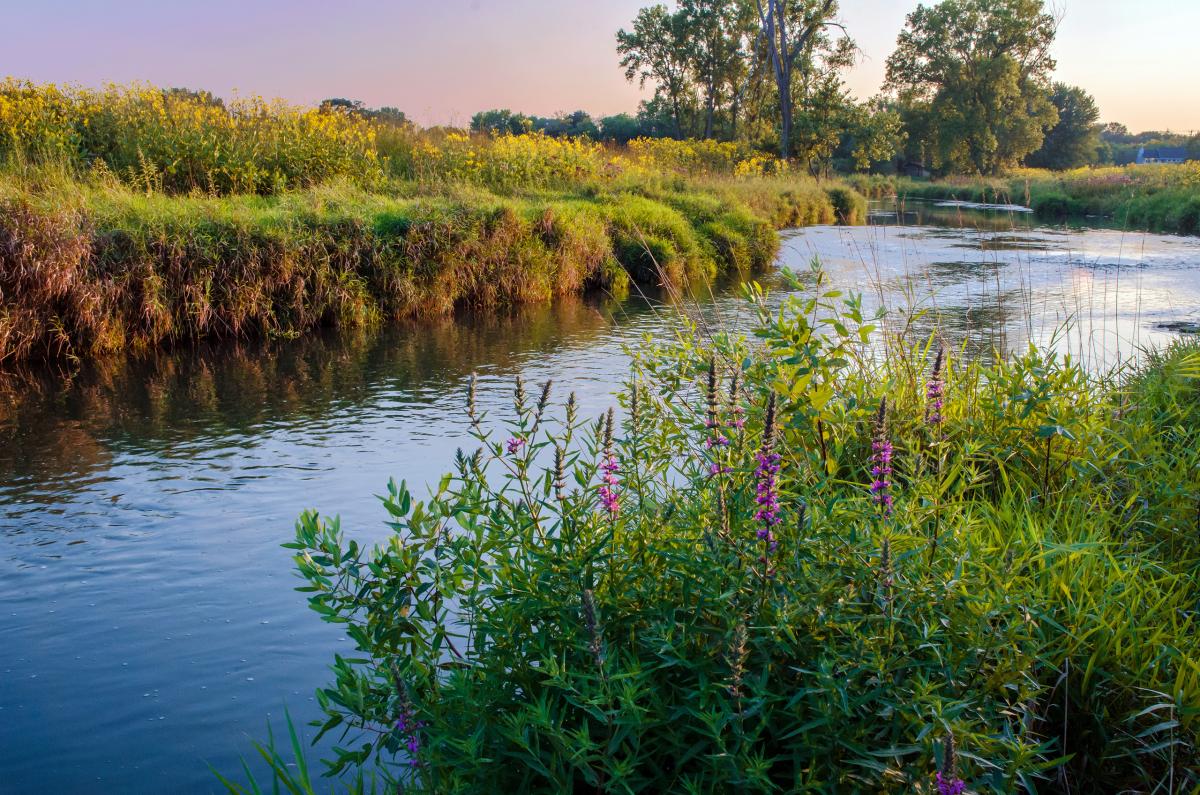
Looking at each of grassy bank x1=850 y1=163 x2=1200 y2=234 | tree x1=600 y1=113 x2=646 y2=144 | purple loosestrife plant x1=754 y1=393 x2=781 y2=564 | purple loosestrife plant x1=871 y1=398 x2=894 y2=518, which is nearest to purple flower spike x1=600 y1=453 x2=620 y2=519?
purple loosestrife plant x1=754 y1=393 x2=781 y2=564

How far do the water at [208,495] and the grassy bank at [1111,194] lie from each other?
12.9 metres

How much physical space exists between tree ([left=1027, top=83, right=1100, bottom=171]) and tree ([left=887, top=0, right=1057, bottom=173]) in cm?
1090

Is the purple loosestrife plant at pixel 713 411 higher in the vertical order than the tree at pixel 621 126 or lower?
lower

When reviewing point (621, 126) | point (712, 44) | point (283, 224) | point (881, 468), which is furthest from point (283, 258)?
point (621, 126)

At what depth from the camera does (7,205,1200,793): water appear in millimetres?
3289

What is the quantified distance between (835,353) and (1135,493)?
1.38 metres

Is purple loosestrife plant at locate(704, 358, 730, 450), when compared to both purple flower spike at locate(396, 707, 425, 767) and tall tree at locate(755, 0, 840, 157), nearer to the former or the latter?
purple flower spike at locate(396, 707, 425, 767)

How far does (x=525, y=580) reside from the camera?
2.33 m

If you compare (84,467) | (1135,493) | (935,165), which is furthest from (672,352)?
(935,165)

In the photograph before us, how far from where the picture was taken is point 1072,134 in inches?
2719

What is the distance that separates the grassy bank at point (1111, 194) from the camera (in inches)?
880

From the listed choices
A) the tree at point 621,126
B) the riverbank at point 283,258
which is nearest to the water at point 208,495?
the riverbank at point 283,258

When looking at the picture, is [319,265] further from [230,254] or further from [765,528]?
[765,528]

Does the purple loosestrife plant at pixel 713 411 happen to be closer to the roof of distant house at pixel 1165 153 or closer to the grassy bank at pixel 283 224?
the grassy bank at pixel 283 224
